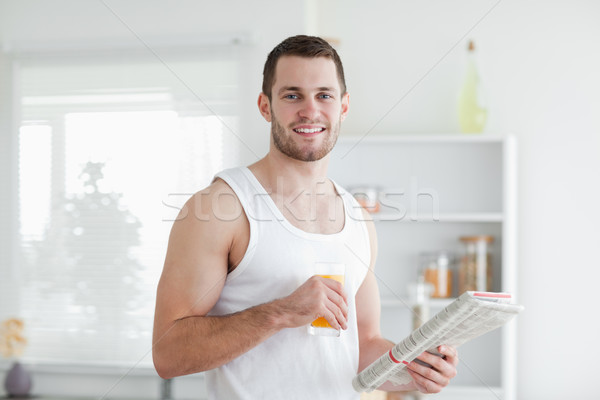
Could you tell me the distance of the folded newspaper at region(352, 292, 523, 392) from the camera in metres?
0.83

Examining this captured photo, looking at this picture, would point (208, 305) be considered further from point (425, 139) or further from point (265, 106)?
point (425, 139)

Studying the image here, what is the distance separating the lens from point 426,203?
108 inches

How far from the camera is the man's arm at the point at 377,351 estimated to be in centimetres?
104

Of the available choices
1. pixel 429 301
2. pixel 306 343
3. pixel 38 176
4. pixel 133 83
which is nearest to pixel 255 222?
pixel 306 343

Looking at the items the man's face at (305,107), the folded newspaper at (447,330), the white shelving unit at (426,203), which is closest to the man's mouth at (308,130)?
the man's face at (305,107)

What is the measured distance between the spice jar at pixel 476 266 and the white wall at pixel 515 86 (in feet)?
0.71

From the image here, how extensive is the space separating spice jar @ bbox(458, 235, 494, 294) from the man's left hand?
5.24ft

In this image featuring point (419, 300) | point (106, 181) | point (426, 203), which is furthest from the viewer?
point (106, 181)

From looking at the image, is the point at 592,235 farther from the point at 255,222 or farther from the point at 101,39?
the point at 101,39

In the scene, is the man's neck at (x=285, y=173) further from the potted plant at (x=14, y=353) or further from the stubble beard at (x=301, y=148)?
the potted plant at (x=14, y=353)

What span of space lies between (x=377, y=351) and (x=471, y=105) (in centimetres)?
172

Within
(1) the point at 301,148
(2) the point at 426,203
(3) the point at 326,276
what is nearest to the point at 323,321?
(3) the point at 326,276

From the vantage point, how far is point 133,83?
283cm

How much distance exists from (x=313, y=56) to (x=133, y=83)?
6.17 feet
